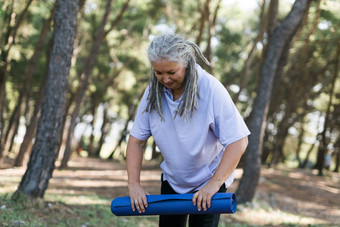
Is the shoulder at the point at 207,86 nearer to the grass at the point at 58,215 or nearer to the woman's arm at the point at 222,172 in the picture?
the woman's arm at the point at 222,172

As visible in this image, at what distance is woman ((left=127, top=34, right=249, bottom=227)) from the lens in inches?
101

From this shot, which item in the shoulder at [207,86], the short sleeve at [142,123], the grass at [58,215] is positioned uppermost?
the shoulder at [207,86]

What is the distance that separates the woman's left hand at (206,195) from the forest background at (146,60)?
4.49 metres

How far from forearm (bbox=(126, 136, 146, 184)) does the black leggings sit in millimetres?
227

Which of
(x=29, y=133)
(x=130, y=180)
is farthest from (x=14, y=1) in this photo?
(x=130, y=180)

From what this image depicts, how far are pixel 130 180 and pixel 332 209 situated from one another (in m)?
9.43

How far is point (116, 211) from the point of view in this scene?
9.31 feet

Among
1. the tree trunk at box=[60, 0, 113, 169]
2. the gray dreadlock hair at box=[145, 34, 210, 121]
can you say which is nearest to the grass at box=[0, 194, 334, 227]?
the gray dreadlock hair at box=[145, 34, 210, 121]

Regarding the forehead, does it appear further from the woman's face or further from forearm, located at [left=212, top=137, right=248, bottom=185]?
forearm, located at [left=212, top=137, right=248, bottom=185]

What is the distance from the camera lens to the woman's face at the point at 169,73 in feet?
8.23

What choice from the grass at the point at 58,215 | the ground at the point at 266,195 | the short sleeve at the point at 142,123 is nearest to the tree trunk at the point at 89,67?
the ground at the point at 266,195

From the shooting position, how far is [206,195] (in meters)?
2.54

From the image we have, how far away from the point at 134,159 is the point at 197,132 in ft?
1.54

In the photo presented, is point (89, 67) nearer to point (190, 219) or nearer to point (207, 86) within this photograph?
point (190, 219)
